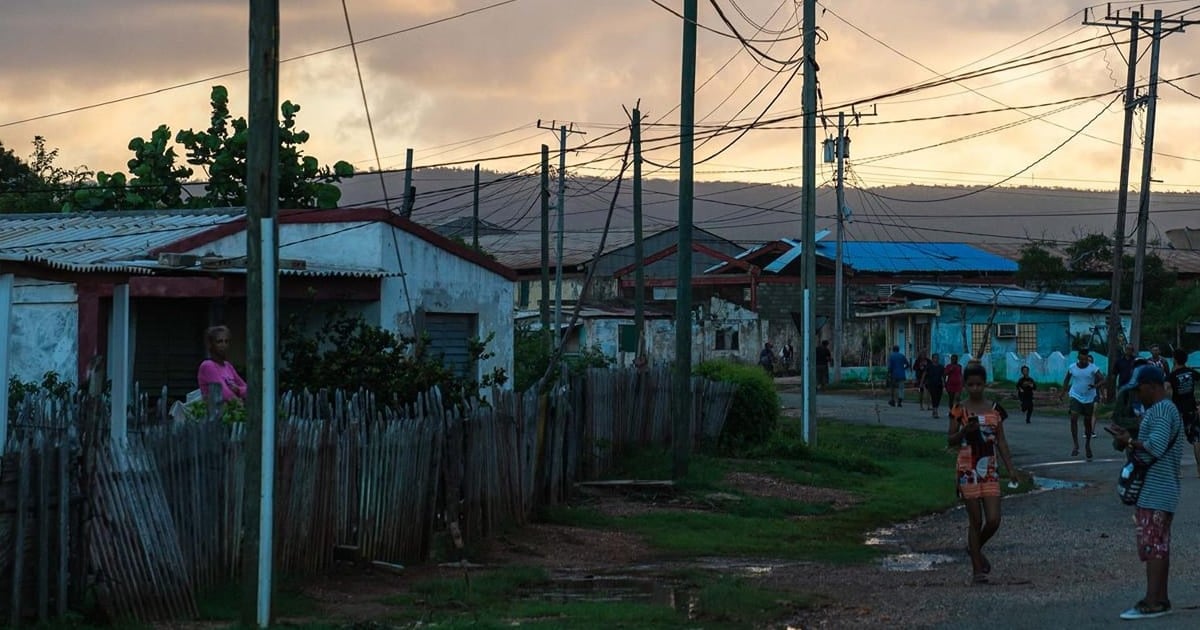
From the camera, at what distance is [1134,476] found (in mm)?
9430

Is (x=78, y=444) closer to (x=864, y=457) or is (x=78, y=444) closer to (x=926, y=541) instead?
(x=926, y=541)

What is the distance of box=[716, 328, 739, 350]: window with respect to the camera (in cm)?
6106

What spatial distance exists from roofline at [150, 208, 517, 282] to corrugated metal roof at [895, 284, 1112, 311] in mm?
30399

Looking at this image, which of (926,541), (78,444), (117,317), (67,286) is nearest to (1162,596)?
(926,541)

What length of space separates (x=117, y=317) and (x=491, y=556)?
3.77m

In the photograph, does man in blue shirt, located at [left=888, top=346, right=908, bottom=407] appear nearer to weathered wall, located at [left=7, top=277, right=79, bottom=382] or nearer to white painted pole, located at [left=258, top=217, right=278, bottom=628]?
weathered wall, located at [left=7, top=277, right=79, bottom=382]

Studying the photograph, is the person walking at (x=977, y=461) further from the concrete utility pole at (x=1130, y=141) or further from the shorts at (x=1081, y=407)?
the concrete utility pole at (x=1130, y=141)

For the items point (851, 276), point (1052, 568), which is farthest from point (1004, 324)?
point (1052, 568)

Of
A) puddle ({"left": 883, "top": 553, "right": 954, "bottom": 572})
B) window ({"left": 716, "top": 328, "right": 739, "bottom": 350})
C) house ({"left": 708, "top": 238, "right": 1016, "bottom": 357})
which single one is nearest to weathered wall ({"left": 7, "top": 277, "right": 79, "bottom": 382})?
puddle ({"left": 883, "top": 553, "right": 954, "bottom": 572})

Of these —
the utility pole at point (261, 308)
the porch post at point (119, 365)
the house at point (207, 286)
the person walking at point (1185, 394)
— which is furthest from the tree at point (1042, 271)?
the utility pole at point (261, 308)

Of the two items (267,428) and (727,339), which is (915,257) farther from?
(267,428)

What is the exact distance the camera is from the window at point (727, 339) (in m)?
61.1

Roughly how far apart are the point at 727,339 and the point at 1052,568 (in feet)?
162

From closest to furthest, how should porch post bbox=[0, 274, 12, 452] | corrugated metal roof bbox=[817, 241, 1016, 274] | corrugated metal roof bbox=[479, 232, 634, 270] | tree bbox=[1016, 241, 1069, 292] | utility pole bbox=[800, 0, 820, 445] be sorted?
1. porch post bbox=[0, 274, 12, 452]
2. utility pole bbox=[800, 0, 820, 445]
3. tree bbox=[1016, 241, 1069, 292]
4. corrugated metal roof bbox=[817, 241, 1016, 274]
5. corrugated metal roof bbox=[479, 232, 634, 270]
